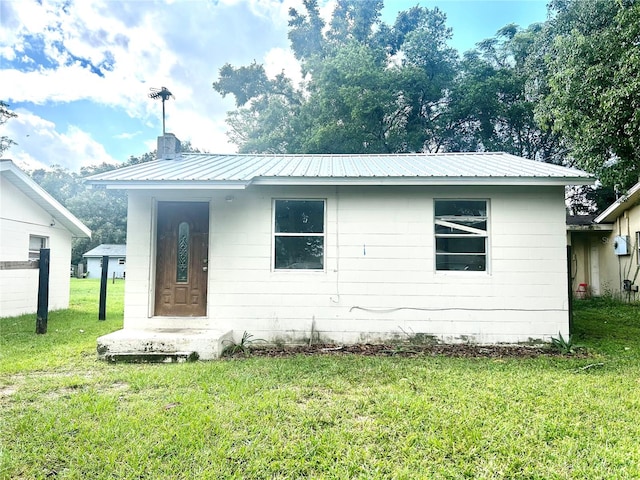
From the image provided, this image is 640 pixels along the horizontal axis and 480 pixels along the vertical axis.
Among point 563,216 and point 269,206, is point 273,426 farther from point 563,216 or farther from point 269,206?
point 563,216

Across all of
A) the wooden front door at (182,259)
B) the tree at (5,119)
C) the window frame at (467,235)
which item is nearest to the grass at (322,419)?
the wooden front door at (182,259)

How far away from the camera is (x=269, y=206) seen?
623 cm

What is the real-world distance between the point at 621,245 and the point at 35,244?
17920 millimetres

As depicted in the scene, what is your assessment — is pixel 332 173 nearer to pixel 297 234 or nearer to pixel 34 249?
pixel 297 234

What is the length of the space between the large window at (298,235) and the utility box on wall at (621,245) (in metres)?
11.3

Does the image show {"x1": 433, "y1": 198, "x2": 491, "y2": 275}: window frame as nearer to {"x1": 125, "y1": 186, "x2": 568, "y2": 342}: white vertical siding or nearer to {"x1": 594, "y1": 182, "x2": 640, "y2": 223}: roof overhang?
{"x1": 125, "y1": 186, "x2": 568, "y2": 342}: white vertical siding

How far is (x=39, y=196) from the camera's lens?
9.30 m

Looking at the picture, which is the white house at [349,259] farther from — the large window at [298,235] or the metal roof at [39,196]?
the metal roof at [39,196]

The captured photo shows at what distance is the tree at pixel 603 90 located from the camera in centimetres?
626

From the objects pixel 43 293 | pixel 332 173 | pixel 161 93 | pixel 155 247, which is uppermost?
pixel 161 93

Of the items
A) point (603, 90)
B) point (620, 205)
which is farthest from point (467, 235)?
point (620, 205)

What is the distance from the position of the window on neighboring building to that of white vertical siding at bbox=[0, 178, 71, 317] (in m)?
0.14

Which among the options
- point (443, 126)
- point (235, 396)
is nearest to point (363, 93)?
point (443, 126)

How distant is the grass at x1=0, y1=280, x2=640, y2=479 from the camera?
253 cm
